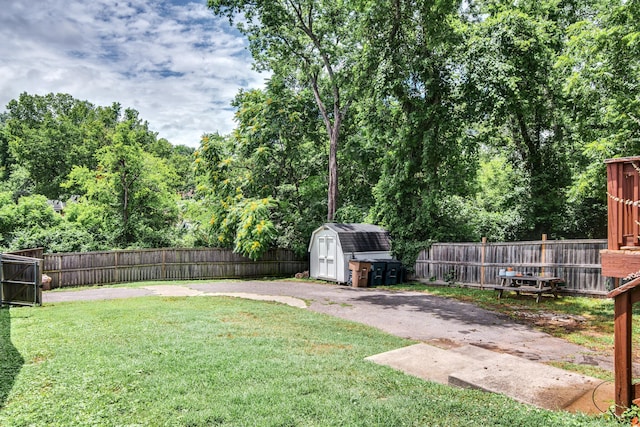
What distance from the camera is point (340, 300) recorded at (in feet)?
41.7

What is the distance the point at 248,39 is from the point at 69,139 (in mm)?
27475

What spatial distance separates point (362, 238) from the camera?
17875mm

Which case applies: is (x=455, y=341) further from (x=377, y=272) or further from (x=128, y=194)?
(x=128, y=194)

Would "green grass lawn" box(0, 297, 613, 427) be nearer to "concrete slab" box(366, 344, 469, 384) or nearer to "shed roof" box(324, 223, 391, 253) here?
"concrete slab" box(366, 344, 469, 384)

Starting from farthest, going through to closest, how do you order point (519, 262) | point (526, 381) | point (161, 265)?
point (161, 265), point (519, 262), point (526, 381)

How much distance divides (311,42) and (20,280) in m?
17.1

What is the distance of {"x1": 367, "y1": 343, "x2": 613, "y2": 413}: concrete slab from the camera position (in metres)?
4.43

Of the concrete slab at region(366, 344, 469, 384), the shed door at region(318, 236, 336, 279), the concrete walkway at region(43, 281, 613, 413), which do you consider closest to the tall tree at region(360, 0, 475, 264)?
the shed door at region(318, 236, 336, 279)

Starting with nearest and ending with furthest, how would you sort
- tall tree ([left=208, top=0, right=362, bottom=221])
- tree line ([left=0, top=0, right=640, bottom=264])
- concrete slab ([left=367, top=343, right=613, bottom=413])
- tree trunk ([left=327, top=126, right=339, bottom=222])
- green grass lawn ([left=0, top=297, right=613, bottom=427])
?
1. green grass lawn ([left=0, top=297, right=613, bottom=427])
2. concrete slab ([left=367, top=343, right=613, bottom=413])
3. tree line ([left=0, top=0, right=640, bottom=264])
4. tall tree ([left=208, top=0, right=362, bottom=221])
5. tree trunk ([left=327, top=126, right=339, bottom=222])

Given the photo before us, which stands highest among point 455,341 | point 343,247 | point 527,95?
point 527,95

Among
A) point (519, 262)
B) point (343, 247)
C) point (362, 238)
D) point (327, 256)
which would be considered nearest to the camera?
point (519, 262)

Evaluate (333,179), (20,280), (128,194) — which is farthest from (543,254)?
(128,194)

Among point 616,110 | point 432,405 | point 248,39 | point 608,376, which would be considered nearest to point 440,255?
point 616,110

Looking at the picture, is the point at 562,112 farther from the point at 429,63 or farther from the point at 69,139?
the point at 69,139
